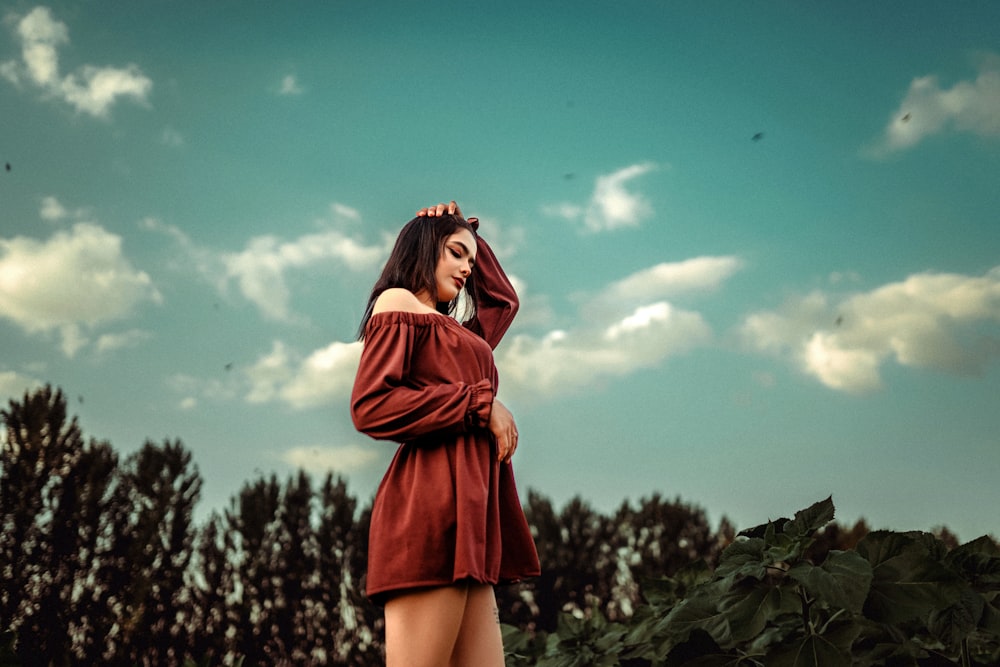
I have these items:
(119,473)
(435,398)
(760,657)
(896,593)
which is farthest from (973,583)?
(119,473)

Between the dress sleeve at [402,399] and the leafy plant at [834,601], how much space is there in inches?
39.5

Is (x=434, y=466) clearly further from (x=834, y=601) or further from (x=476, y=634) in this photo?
(x=834, y=601)

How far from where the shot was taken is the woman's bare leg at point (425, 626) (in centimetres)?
212

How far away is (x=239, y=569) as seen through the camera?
7.50 metres

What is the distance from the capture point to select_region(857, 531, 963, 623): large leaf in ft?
8.19

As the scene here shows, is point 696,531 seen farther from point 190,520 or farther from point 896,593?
point 896,593

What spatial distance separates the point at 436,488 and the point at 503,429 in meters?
0.23

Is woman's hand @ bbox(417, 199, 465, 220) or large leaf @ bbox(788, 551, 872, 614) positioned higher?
woman's hand @ bbox(417, 199, 465, 220)

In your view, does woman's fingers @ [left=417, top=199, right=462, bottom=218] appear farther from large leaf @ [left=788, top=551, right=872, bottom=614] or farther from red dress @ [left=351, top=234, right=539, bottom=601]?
large leaf @ [left=788, top=551, right=872, bottom=614]

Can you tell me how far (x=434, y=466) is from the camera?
7.39ft

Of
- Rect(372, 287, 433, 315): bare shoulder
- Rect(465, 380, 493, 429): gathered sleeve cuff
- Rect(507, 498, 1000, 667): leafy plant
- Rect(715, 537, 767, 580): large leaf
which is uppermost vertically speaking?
Rect(372, 287, 433, 315): bare shoulder

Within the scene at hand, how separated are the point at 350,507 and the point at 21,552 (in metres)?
2.62

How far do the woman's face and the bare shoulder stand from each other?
12 cm

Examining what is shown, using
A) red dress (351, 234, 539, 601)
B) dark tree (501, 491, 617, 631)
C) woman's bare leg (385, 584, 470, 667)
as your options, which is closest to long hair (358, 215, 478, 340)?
red dress (351, 234, 539, 601)
